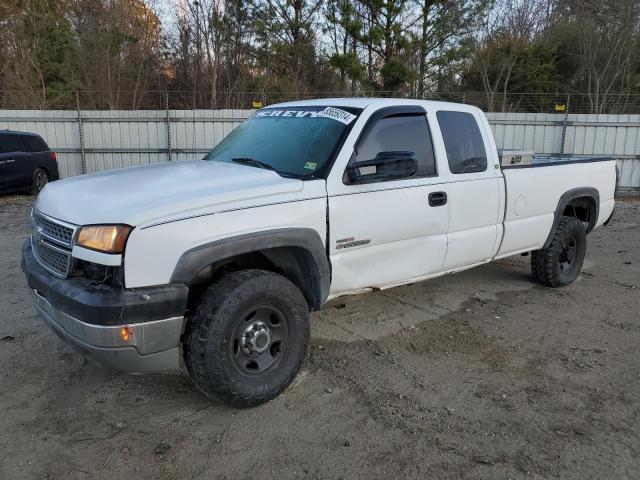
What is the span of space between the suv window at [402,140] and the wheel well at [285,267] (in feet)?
2.67

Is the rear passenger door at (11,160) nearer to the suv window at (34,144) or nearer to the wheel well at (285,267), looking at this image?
the suv window at (34,144)

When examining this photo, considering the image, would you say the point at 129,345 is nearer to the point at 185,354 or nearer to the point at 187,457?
the point at 185,354

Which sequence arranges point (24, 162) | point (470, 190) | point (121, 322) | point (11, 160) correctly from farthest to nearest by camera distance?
1. point (24, 162)
2. point (11, 160)
3. point (470, 190)
4. point (121, 322)

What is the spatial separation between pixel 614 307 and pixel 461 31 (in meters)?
21.7

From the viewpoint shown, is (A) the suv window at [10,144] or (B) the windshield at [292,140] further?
(A) the suv window at [10,144]

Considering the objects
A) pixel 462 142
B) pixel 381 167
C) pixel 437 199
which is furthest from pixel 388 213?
pixel 462 142

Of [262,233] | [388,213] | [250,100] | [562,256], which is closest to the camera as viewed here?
[262,233]

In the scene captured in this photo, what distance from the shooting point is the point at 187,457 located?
2809mm

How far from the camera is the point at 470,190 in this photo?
14.5 feet

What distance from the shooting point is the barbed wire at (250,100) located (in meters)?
16.2

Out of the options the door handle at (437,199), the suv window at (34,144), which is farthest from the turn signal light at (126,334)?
the suv window at (34,144)

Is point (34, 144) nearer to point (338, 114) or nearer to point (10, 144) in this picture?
point (10, 144)

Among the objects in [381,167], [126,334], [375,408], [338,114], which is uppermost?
[338,114]

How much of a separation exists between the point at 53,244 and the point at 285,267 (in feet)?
4.57
